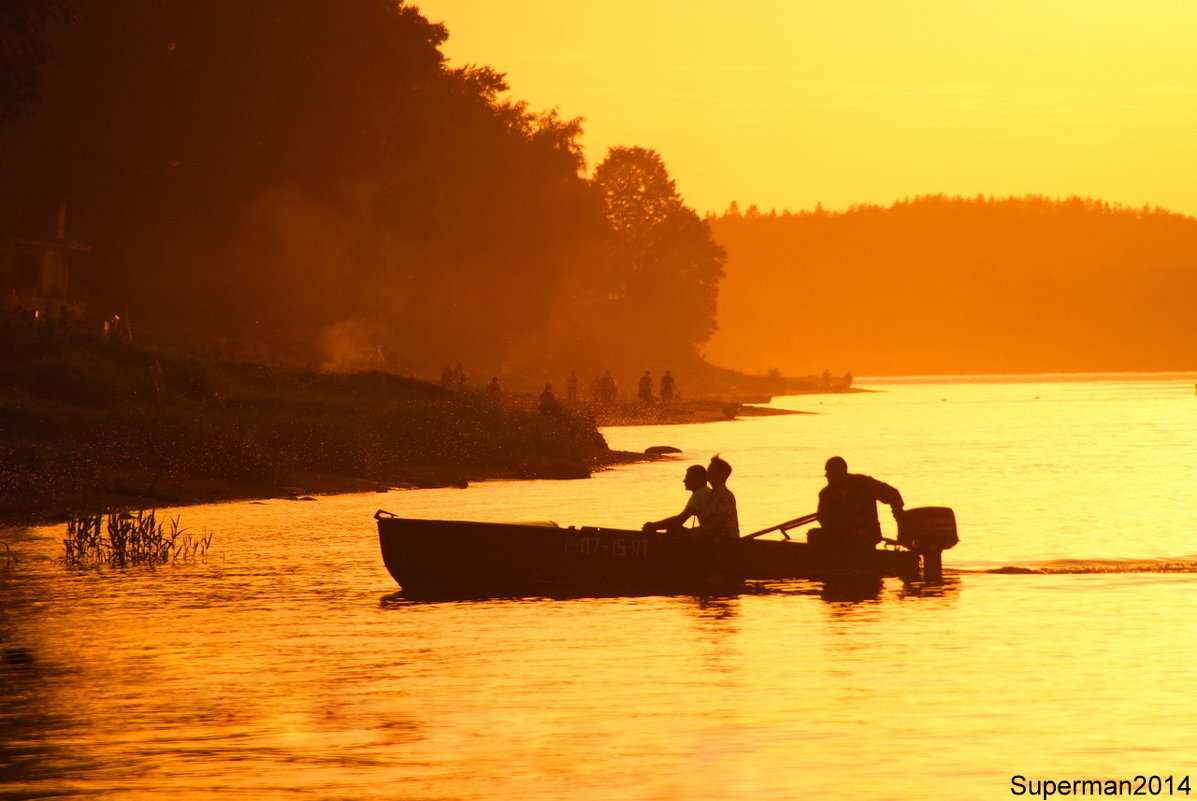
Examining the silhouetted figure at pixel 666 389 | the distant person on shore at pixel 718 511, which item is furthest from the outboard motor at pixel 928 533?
the silhouetted figure at pixel 666 389

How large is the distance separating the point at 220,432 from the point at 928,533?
74.6ft

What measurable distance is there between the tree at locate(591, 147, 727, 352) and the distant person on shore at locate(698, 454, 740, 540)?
121377 mm

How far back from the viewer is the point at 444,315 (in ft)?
334

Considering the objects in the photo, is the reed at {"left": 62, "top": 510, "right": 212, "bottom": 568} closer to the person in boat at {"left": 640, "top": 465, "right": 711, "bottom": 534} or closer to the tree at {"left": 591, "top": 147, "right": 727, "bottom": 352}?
the person in boat at {"left": 640, "top": 465, "right": 711, "bottom": 534}

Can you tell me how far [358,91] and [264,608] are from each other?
5517cm

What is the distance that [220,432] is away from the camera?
41938 millimetres

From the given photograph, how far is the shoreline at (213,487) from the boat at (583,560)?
34.9 feet

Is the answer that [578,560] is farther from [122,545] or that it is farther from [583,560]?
[122,545]

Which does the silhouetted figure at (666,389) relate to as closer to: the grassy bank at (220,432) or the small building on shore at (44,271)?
the small building on shore at (44,271)

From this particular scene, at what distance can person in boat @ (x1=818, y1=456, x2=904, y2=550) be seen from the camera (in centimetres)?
2339

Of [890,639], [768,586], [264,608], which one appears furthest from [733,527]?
[264,608]

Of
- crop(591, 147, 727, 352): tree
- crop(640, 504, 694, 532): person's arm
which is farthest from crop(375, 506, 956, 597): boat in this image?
crop(591, 147, 727, 352): tree

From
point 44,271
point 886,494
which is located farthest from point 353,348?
point 886,494

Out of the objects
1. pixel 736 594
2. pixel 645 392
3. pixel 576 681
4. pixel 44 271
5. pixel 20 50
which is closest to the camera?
pixel 576 681
